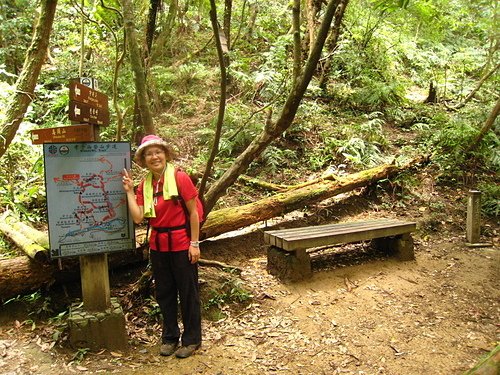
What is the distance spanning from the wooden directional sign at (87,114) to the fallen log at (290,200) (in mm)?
2527

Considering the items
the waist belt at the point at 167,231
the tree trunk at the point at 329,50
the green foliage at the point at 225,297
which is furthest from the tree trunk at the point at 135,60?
the tree trunk at the point at 329,50

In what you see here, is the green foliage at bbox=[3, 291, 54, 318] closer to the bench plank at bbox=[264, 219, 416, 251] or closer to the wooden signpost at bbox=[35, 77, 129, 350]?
the wooden signpost at bbox=[35, 77, 129, 350]

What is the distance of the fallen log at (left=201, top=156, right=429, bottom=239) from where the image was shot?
20.3 feet

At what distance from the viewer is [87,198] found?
3.67 meters

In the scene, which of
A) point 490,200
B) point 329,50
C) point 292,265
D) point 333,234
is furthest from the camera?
point 329,50

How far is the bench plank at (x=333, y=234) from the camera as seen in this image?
5.32 meters

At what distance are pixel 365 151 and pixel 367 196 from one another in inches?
63.7

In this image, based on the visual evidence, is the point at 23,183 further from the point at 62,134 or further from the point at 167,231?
the point at 167,231

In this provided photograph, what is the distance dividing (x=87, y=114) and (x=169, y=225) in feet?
4.27

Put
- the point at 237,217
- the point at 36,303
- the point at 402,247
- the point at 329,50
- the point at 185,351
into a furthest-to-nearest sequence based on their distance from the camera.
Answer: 1. the point at 329,50
2. the point at 237,217
3. the point at 402,247
4. the point at 36,303
5. the point at 185,351

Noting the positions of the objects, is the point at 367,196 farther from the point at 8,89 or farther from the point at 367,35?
the point at 8,89

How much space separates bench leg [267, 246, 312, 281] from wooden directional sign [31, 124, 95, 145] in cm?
303

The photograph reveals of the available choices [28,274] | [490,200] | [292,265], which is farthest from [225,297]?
[490,200]

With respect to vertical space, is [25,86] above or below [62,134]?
above
